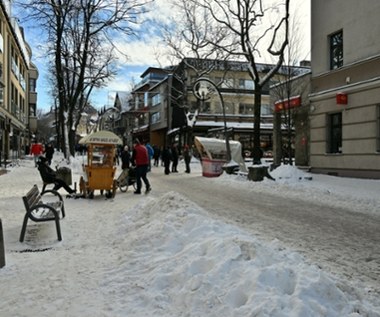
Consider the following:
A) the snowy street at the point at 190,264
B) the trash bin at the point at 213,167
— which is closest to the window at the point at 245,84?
the trash bin at the point at 213,167

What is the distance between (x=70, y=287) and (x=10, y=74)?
34.8 m

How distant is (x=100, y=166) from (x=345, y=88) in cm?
1061

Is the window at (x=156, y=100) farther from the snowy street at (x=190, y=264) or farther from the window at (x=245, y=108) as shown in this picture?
the snowy street at (x=190, y=264)

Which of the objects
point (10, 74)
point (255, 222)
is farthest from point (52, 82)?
point (255, 222)

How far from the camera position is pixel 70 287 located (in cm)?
463

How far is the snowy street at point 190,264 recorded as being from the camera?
3879 mm

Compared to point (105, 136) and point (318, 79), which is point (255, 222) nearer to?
point (105, 136)

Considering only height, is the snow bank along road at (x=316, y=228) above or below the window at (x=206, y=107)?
below

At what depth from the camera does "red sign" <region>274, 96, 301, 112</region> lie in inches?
872

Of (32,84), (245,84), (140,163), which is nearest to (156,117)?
(245,84)

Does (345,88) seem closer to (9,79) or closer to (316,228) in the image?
(316,228)

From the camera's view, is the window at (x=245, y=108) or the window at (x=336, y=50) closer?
the window at (x=336, y=50)

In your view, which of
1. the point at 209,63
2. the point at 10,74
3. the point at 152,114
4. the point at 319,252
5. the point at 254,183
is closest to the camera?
the point at 319,252

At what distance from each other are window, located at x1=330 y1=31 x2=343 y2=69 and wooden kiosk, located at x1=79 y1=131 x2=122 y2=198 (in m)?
11.0
